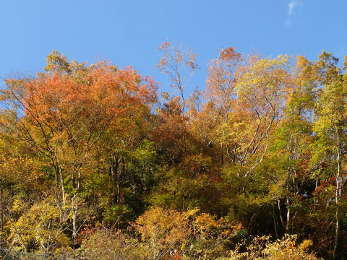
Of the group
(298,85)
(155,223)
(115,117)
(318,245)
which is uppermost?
(298,85)

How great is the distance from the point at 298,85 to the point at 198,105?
9214 mm

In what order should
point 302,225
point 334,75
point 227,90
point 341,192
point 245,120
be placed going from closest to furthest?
1. point 334,75
2. point 341,192
3. point 302,225
4. point 245,120
5. point 227,90

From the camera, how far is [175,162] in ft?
66.9

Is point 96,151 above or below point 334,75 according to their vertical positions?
below

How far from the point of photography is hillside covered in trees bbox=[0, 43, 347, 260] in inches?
594

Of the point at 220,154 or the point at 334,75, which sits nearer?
the point at 334,75

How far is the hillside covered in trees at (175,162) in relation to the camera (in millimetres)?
15094

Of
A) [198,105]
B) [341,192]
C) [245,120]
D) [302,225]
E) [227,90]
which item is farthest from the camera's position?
[198,105]

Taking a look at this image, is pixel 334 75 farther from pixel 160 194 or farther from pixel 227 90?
pixel 160 194

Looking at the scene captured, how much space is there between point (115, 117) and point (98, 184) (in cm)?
428

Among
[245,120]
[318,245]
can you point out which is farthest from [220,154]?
[318,245]

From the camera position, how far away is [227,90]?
2305cm

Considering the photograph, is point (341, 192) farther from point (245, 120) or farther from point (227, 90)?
point (227, 90)

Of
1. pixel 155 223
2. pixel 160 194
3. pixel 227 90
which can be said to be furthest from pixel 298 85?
pixel 155 223
